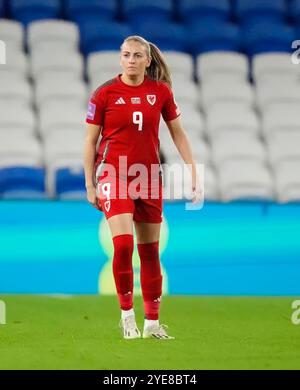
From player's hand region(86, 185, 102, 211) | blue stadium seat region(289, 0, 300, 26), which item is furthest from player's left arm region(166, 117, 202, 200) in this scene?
blue stadium seat region(289, 0, 300, 26)

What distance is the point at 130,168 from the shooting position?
7.30 m

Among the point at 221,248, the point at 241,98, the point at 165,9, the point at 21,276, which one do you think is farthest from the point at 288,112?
the point at 21,276

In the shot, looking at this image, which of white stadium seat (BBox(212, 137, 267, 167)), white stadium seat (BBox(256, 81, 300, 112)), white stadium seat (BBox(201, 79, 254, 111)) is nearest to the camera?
white stadium seat (BBox(212, 137, 267, 167))

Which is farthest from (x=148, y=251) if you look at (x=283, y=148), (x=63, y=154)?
(x=283, y=148)

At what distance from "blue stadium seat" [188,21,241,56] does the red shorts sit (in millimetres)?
5820

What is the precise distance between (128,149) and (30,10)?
5.86m

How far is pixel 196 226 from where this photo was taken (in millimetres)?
10375

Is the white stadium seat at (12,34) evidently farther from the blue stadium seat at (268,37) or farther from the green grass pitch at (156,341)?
the green grass pitch at (156,341)

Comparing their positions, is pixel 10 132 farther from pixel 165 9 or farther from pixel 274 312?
pixel 274 312

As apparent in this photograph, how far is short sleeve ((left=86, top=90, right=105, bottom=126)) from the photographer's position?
739 cm

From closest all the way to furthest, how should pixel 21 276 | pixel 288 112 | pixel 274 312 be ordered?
pixel 274 312
pixel 21 276
pixel 288 112

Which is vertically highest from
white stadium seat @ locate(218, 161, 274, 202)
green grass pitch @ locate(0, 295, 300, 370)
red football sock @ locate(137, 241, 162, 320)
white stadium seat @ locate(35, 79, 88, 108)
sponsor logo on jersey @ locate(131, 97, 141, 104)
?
white stadium seat @ locate(35, 79, 88, 108)

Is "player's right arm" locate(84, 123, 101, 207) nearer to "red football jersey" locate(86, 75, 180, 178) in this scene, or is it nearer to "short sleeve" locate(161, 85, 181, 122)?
"red football jersey" locate(86, 75, 180, 178)
